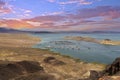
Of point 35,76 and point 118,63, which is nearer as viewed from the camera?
point 118,63

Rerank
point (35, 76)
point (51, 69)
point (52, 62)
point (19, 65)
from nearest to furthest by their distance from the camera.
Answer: point (35, 76) < point (19, 65) < point (51, 69) < point (52, 62)

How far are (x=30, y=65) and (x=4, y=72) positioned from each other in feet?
23.9

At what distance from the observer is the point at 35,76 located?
35688 millimetres

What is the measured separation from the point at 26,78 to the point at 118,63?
12331 mm

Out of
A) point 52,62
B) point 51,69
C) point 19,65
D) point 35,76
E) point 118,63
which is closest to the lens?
point 118,63

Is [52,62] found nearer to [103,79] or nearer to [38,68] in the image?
[38,68]

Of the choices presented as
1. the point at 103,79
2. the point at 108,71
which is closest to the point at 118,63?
the point at 108,71

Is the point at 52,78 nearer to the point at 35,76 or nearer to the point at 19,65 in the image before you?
the point at 35,76

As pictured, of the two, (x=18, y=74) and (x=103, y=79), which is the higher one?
(x=103, y=79)

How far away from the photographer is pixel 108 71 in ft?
113

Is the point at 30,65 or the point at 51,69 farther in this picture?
the point at 51,69

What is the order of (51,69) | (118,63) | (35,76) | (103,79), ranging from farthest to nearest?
(51,69) → (35,76) → (118,63) → (103,79)

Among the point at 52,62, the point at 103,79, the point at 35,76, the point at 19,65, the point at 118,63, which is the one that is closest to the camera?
the point at 103,79

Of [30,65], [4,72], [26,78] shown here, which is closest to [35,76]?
[26,78]
